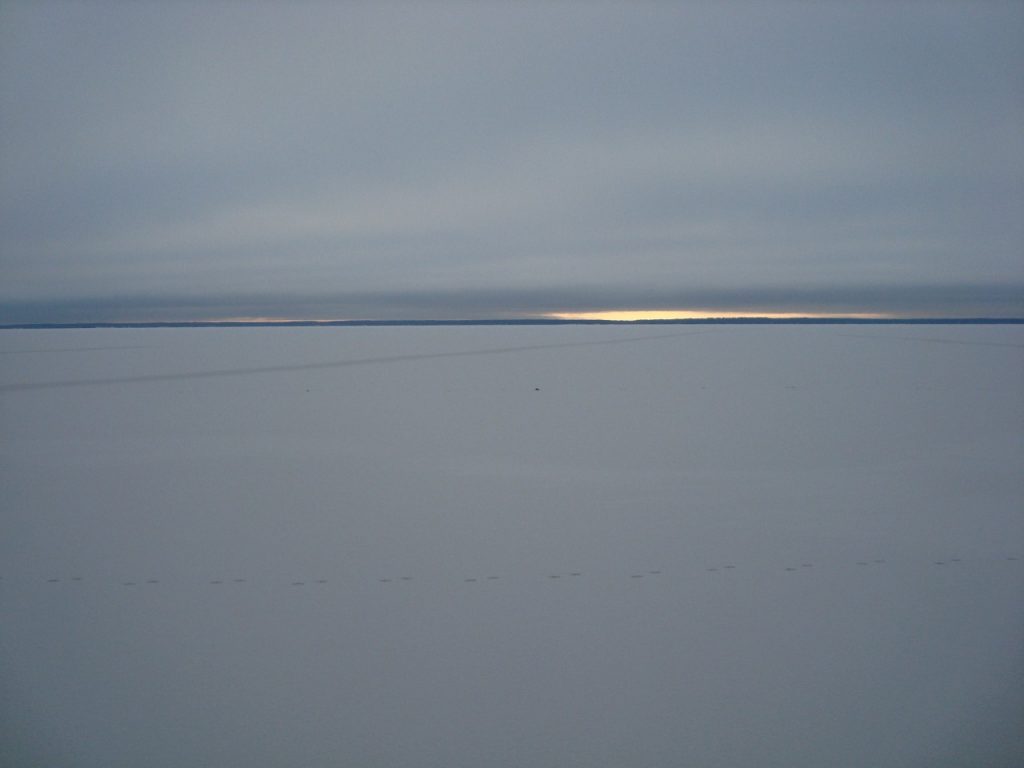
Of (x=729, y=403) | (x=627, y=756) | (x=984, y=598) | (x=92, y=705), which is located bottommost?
(x=92, y=705)

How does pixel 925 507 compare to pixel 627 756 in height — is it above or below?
above

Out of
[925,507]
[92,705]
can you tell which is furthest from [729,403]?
[92,705]

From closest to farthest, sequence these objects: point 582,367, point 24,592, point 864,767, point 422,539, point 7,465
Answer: point 864,767
point 24,592
point 422,539
point 7,465
point 582,367

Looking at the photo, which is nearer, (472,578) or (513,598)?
(513,598)

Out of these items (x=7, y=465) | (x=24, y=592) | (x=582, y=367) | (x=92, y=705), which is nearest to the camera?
(x=92, y=705)

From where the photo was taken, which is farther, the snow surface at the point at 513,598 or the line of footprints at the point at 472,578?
the line of footprints at the point at 472,578

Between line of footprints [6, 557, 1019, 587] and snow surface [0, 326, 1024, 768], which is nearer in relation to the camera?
snow surface [0, 326, 1024, 768]

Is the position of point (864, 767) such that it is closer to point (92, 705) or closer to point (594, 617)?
point (594, 617)

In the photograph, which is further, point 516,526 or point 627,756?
point 516,526
